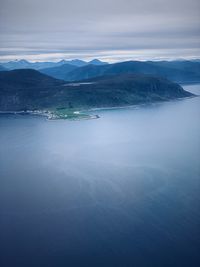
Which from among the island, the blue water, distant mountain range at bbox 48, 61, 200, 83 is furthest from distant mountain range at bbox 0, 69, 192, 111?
distant mountain range at bbox 48, 61, 200, 83

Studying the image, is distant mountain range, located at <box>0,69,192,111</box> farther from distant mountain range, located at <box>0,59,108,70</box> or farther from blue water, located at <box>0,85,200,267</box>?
distant mountain range, located at <box>0,59,108,70</box>

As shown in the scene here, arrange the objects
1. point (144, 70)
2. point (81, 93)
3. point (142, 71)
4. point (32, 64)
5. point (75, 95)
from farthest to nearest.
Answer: point (32, 64)
point (144, 70)
point (142, 71)
point (81, 93)
point (75, 95)

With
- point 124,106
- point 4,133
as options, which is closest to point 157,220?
point 4,133

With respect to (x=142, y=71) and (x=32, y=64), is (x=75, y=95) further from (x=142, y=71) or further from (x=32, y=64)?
(x=32, y=64)

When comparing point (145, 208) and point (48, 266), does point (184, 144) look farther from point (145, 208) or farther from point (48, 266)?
point (48, 266)

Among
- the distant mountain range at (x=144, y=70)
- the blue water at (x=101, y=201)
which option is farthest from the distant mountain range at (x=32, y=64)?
the blue water at (x=101, y=201)

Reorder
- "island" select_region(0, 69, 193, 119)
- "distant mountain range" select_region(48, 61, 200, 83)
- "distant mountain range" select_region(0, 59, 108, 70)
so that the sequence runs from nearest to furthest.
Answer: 1. "island" select_region(0, 69, 193, 119)
2. "distant mountain range" select_region(48, 61, 200, 83)
3. "distant mountain range" select_region(0, 59, 108, 70)

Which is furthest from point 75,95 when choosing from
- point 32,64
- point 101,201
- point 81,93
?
point 32,64
